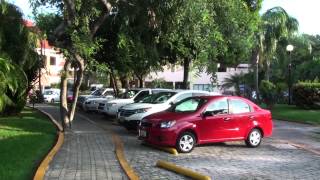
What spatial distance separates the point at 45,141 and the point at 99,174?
218 inches

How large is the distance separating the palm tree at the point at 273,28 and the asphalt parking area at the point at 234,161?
31.0 m

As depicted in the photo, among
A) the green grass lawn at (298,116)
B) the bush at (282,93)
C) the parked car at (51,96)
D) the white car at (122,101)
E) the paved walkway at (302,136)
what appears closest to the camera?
the paved walkway at (302,136)

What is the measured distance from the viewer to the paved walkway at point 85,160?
36.2ft

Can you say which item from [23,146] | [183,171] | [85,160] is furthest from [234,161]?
[23,146]

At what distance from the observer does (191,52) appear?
2583 cm

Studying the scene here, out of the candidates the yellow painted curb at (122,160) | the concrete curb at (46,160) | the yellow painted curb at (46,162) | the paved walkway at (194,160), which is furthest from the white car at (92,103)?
the yellow painted curb at (46,162)

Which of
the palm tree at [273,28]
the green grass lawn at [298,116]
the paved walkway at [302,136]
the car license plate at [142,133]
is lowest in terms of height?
the paved walkway at [302,136]

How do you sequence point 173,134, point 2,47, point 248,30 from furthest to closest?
1. point 248,30
2. point 2,47
3. point 173,134

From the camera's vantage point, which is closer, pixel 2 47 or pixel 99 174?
pixel 99 174

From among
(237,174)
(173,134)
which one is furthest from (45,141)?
(237,174)

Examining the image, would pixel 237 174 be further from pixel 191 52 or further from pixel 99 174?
pixel 191 52

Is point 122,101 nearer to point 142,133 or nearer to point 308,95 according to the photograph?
point 142,133

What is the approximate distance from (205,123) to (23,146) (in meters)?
4.75

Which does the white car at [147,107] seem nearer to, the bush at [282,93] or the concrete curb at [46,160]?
the concrete curb at [46,160]
